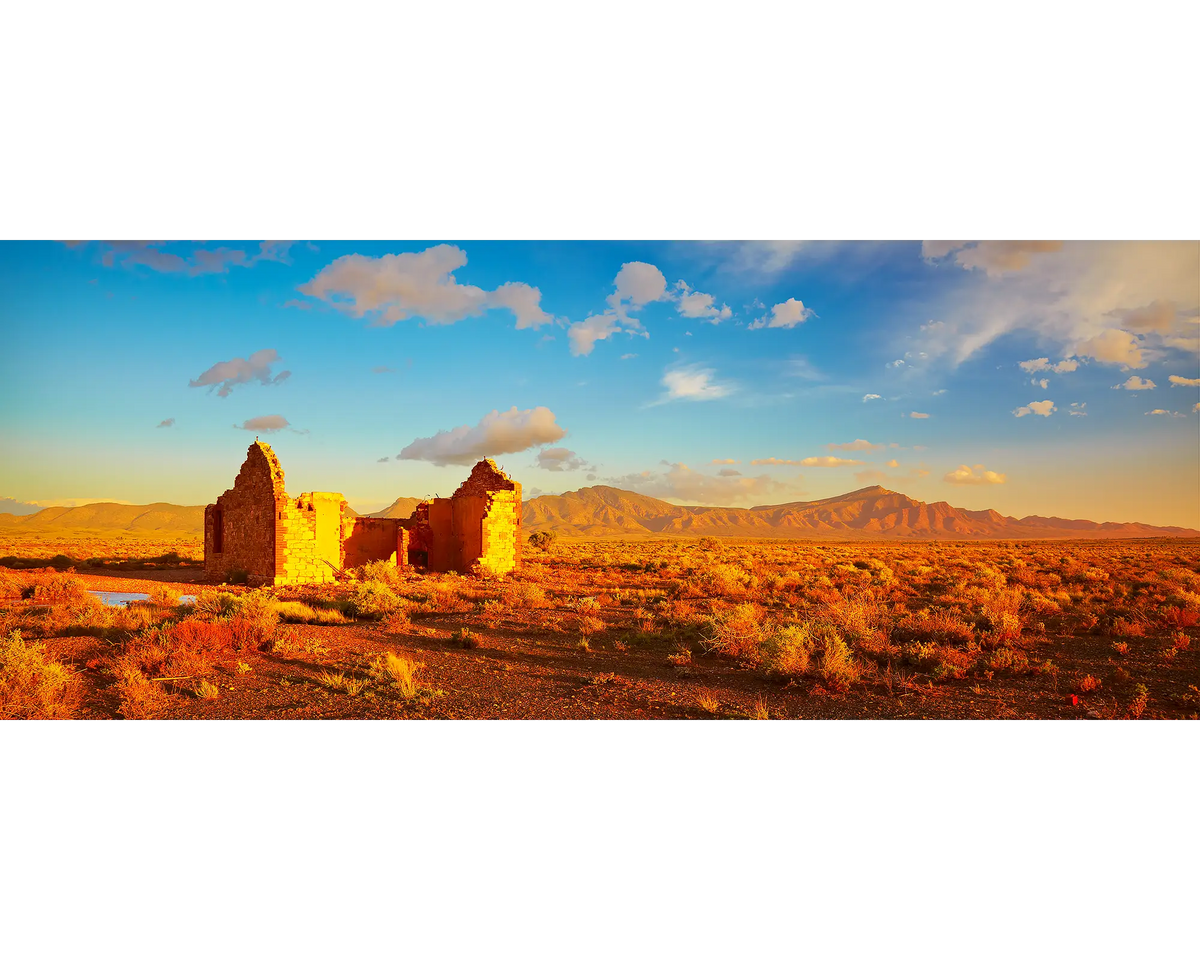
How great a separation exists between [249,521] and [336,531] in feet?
8.71

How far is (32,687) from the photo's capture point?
723 centimetres

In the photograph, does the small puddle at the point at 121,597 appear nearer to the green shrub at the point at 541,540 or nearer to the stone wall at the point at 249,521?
the stone wall at the point at 249,521

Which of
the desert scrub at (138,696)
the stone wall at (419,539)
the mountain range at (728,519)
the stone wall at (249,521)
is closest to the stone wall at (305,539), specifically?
the stone wall at (249,521)

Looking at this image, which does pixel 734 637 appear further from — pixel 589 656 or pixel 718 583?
pixel 718 583

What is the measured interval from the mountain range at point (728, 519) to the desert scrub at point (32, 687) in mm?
69566

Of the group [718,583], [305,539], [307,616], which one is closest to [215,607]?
[307,616]

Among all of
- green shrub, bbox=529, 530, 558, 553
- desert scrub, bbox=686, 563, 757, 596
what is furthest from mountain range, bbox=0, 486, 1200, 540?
desert scrub, bbox=686, 563, 757, 596

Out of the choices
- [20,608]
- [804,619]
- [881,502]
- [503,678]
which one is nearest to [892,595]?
[804,619]

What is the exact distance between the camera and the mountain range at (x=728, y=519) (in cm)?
8256

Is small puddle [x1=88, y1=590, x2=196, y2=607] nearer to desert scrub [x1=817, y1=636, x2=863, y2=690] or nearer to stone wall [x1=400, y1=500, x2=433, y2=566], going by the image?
stone wall [x1=400, y1=500, x2=433, y2=566]

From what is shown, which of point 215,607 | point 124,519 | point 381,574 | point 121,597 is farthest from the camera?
point 124,519

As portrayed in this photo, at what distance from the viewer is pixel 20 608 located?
12.4 meters

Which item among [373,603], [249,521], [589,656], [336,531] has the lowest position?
[589,656]
